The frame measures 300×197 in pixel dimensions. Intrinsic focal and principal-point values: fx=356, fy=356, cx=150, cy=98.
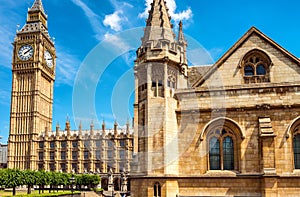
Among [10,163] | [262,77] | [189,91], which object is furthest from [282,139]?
[10,163]

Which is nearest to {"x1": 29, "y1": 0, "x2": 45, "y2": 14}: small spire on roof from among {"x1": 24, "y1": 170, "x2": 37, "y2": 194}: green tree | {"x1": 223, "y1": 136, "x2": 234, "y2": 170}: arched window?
{"x1": 24, "y1": 170, "x2": 37, "y2": 194}: green tree

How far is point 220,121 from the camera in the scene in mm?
20297

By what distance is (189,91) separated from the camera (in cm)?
2084

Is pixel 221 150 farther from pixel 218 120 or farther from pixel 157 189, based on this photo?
pixel 157 189

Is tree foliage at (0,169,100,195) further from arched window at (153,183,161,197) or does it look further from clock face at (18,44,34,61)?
clock face at (18,44,34,61)

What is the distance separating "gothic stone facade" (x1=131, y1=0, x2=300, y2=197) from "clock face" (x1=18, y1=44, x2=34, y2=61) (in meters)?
94.4

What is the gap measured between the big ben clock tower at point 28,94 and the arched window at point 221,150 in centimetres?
8936

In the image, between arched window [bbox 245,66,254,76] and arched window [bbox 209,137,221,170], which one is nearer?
arched window [bbox 209,137,221,170]

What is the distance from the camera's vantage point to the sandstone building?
96.8 meters

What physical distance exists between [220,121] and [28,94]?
96.8 m

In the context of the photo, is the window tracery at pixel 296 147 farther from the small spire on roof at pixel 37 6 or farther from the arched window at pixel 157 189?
the small spire on roof at pixel 37 6

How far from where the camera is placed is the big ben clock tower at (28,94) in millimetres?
103500

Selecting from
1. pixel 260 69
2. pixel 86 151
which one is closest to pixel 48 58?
pixel 86 151

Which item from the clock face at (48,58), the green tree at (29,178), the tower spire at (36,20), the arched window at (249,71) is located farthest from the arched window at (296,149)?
the clock face at (48,58)
